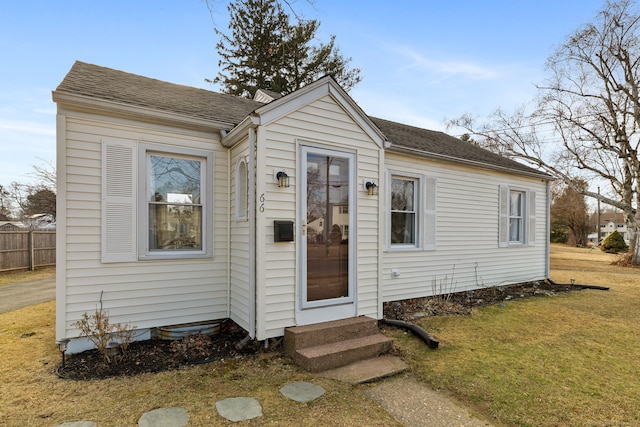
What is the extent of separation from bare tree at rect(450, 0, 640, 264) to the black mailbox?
1649cm

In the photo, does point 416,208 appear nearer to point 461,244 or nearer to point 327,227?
point 461,244

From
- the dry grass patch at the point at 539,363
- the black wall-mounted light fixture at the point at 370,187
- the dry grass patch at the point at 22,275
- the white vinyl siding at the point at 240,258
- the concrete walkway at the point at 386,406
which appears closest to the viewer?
the concrete walkway at the point at 386,406

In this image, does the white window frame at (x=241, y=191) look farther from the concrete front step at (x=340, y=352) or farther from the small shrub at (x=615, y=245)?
the small shrub at (x=615, y=245)

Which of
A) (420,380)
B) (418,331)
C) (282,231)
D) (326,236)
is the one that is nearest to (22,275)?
(282,231)

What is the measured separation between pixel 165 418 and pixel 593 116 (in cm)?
1936

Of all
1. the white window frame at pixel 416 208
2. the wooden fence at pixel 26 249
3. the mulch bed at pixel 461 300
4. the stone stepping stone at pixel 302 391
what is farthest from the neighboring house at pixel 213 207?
the wooden fence at pixel 26 249

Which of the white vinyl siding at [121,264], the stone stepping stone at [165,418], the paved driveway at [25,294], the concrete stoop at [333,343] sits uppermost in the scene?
the white vinyl siding at [121,264]

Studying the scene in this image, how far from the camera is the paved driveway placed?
6668 mm

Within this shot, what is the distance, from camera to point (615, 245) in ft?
65.6

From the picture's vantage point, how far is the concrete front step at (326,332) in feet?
12.9

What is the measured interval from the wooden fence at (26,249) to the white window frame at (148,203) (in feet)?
33.3

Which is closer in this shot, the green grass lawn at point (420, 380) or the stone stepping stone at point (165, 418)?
the stone stepping stone at point (165, 418)

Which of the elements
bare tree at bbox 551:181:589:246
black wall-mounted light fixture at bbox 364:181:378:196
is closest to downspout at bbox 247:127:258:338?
black wall-mounted light fixture at bbox 364:181:378:196

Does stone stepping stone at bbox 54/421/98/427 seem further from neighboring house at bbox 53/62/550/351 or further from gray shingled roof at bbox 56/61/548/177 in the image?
gray shingled roof at bbox 56/61/548/177
